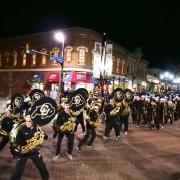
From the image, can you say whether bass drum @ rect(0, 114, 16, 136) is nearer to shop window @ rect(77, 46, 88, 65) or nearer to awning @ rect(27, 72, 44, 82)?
shop window @ rect(77, 46, 88, 65)

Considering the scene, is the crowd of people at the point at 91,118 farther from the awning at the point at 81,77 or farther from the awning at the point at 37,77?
the awning at the point at 37,77

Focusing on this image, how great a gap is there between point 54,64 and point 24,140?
112 ft

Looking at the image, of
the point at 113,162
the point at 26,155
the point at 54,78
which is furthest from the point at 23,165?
the point at 54,78

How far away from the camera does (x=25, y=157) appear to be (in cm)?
665

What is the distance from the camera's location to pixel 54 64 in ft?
132

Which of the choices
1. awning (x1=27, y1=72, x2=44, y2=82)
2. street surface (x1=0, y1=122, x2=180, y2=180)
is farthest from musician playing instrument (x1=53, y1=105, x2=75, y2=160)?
awning (x1=27, y1=72, x2=44, y2=82)

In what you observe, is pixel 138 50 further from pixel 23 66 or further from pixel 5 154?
pixel 5 154

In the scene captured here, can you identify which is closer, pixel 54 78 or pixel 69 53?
pixel 69 53

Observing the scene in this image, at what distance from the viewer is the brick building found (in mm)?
38312

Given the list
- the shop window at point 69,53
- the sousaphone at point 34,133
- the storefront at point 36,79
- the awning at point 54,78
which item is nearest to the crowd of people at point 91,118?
the sousaphone at point 34,133

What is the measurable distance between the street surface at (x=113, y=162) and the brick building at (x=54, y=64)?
2091cm

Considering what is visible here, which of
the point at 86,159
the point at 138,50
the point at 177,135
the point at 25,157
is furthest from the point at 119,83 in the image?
the point at 25,157

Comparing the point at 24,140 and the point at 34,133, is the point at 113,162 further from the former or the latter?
the point at 24,140

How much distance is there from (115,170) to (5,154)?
11.0 feet
